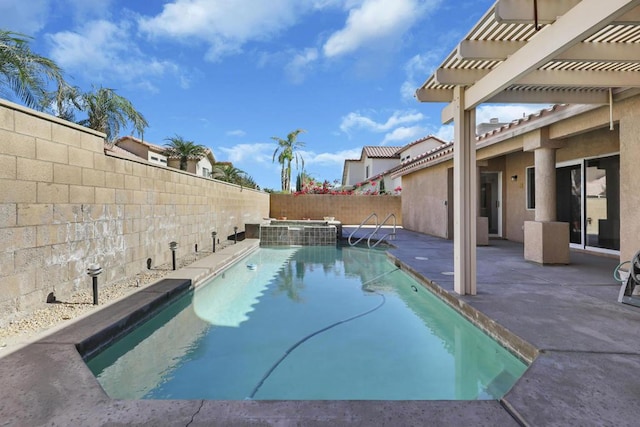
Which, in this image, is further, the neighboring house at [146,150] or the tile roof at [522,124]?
the neighboring house at [146,150]

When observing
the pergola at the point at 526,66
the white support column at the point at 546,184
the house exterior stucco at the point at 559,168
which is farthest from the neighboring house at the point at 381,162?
the pergola at the point at 526,66

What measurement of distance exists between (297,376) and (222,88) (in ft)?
66.0

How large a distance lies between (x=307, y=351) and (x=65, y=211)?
3.17 metres

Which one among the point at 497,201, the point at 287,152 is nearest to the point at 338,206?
the point at 497,201

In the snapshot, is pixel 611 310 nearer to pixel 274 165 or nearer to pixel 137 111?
pixel 137 111

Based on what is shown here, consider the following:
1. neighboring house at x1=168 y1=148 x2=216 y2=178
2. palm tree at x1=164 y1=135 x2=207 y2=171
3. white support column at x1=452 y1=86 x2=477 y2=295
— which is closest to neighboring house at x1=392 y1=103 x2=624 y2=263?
white support column at x1=452 y1=86 x2=477 y2=295

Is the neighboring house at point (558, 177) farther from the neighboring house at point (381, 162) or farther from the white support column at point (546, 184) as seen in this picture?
the neighboring house at point (381, 162)

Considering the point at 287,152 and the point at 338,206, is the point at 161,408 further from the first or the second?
the point at 287,152

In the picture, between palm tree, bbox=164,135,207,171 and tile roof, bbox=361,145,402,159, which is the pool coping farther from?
tile roof, bbox=361,145,402,159

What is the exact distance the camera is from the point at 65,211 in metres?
4.03

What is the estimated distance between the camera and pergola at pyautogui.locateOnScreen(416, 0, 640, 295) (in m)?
2.83

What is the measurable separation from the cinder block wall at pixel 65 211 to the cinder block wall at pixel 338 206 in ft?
41.1

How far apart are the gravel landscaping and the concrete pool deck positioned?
0.51 feet

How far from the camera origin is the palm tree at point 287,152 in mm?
28500
